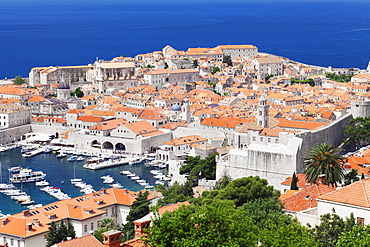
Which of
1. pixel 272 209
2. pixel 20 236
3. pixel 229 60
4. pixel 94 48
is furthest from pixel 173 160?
pixel 94 48

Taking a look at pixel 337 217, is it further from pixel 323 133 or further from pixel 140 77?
pixel 140 77

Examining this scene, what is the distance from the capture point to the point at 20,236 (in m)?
23.1

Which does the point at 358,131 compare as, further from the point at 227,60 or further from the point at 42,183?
the point at 227,60

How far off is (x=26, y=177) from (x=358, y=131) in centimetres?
1799

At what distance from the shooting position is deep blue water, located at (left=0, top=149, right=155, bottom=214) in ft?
114

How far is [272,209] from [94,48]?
112 meters

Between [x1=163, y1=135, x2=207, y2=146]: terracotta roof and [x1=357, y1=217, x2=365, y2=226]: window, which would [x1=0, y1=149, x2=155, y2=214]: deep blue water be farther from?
[x1=357, y1=217, x2=365, y2=226]: window

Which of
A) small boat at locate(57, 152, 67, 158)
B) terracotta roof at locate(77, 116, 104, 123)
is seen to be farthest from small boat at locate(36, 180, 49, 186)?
terracotta roof at locate(77, 116, 104, 123)

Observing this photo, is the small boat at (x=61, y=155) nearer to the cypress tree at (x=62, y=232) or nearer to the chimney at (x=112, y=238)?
the cypress tree at (x=62, y=232)

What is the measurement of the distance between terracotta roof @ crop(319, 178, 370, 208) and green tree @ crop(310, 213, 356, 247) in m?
0.44

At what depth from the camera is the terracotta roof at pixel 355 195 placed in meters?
16.4

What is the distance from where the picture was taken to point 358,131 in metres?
36.4

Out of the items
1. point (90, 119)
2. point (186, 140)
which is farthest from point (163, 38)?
point (186, 140)

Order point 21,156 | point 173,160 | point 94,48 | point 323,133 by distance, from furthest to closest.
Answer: point 94,48
point 21,156
point 173,160
point 323,133
